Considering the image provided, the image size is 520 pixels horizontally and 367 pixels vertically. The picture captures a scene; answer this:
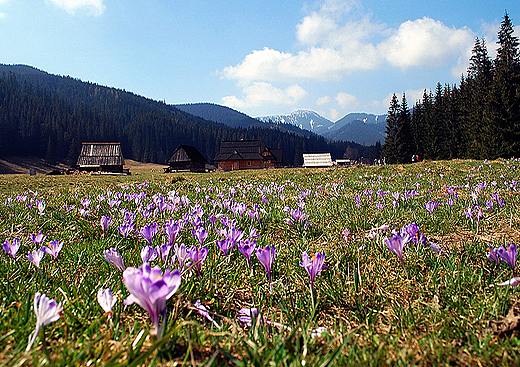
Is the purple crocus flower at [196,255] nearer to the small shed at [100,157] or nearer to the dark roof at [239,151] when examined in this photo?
the dark roof at [239,151]

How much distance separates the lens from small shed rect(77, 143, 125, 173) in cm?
6788

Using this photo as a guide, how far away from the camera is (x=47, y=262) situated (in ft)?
6.70

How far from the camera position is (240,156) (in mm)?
62219

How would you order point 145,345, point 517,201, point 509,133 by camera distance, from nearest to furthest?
point 145,345
point 517,201
point 509,133

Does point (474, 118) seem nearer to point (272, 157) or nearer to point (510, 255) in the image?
point (272, 157)

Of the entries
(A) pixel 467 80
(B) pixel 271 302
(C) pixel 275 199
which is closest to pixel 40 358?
(B) pixel 271 302

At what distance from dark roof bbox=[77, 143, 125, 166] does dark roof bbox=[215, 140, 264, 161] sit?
992 inches

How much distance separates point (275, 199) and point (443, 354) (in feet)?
13.7

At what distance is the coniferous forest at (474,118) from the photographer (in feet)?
130

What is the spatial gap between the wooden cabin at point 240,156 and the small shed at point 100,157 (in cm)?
2515

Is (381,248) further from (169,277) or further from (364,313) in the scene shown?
(169,277)

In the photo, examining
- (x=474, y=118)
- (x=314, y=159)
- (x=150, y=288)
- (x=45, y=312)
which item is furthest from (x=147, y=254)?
(x=314, y=159)

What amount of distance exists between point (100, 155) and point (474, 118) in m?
73.9

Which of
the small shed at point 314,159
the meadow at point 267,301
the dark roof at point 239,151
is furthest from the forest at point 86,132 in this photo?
the meadow at point 267,301
